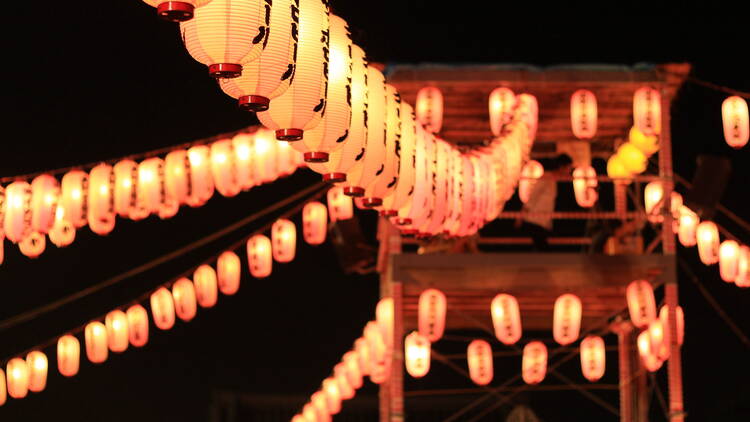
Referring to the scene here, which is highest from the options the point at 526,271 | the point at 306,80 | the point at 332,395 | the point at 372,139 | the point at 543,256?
the point at 306,80

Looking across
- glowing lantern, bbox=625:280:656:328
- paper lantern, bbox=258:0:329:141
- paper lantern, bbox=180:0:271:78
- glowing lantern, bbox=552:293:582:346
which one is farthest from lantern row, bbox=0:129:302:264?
paper lantern, bbox=180:0:271:78

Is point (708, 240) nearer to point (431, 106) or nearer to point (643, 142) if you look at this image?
point (643, 142)

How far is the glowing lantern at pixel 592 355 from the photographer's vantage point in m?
19.1

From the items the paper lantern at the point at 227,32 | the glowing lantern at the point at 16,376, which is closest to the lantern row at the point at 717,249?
the glowing lantern at the point at 16,376

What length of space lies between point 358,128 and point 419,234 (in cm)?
430

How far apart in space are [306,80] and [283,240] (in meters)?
11.4

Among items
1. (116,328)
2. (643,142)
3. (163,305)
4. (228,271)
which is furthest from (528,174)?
(116,328)

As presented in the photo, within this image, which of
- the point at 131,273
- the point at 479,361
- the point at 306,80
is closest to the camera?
the point at 306,80

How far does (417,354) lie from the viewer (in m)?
19.0

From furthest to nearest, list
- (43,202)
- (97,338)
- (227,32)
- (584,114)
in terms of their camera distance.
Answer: (97,338) < (584,114) < (43,202) < (227,32)

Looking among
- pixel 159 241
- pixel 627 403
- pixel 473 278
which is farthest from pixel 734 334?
pixel 159 241

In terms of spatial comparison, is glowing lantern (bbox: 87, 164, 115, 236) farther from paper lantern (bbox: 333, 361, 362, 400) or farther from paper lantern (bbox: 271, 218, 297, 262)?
paper lantern (bbox: 333, 361, 362, 400)

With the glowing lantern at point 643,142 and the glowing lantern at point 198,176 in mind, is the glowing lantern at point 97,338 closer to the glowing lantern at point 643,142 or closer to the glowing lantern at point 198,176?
the glowing lantern at point 198,176

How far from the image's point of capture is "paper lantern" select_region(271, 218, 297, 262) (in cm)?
1955
